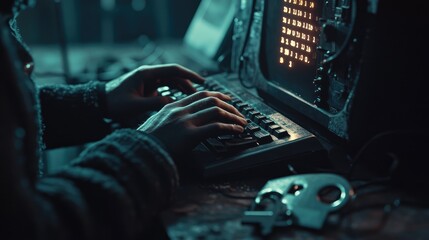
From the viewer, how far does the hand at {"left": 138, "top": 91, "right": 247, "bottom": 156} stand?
797mm

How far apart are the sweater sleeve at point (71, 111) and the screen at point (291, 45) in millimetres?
402

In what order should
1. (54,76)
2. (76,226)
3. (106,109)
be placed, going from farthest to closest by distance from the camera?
(54,76), (106,109), (76,226)

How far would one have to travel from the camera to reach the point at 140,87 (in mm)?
1163

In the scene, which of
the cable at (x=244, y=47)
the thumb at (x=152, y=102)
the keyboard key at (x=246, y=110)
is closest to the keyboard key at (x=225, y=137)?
the keyboard key at (x=246, y=110)

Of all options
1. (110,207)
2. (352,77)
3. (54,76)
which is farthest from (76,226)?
(54,76)

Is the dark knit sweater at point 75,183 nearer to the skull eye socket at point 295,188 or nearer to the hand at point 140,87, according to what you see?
the skull eye socket at point 295,188

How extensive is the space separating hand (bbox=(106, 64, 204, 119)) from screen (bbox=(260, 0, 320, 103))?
188 millimetres

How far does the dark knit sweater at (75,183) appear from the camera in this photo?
550 millimetres

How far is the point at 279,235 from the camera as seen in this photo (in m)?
0.63

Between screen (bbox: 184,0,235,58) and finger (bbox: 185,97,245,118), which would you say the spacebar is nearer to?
finger (bbox: 185,97,245,118)

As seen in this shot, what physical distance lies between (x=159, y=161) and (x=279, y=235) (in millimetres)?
200

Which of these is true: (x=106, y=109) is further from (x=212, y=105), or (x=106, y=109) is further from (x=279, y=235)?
(x=279, y=235)

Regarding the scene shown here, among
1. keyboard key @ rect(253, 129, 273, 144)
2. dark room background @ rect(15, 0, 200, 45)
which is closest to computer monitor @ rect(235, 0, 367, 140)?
keyboard key @ rect(253, 129, 273, 144)

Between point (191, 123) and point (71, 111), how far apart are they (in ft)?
1.54
